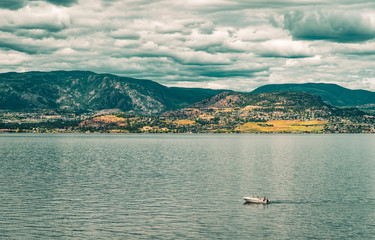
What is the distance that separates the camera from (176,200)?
9238 cm

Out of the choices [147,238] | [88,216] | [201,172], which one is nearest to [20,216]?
[88,216]

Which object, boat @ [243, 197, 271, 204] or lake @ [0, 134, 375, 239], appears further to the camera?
boat @ [243, 197, 271, 204]

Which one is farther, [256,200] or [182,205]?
[256,200]

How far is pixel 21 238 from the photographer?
2452 inches

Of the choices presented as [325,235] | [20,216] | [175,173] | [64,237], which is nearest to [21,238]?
[64,237]

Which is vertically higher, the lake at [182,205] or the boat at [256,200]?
the boat at [256,200]

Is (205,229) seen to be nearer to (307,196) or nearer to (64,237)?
(64,237)

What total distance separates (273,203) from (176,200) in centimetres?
2218

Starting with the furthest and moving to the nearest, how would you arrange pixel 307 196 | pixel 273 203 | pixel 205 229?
1. pixel 307 196
2. pixel 273 203
3. pixel 205 229

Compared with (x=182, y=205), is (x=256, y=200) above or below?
above

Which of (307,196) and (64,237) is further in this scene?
(307,196)

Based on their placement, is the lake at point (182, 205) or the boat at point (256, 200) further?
the boat at point (256, 200)

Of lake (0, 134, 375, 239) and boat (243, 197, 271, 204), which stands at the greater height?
boat (243, 197, 271, 204)

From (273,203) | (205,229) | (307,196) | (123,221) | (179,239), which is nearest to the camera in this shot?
(179,239)
